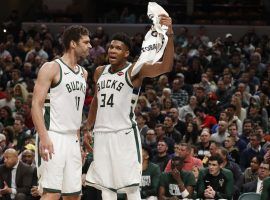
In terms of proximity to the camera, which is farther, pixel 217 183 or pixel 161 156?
pixel 161 156

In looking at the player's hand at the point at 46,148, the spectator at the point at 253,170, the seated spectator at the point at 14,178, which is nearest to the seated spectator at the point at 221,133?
the spectator at the point at 253,170

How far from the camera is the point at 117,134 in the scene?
277 inches

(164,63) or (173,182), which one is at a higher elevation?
(164,63)

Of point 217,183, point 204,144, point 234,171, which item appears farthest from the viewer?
point 204,144

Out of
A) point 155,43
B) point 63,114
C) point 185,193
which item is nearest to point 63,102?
point 63,114

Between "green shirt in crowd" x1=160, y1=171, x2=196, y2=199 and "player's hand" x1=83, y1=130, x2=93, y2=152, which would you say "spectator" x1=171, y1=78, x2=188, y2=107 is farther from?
"player's hand" x1=83, y1=130, x2=93, y2=152

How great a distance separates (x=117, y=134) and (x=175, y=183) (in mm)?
3533

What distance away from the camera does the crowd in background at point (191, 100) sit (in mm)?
11977

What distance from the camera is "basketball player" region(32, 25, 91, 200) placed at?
6676 millimetres

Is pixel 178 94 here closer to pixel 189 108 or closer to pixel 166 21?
pixel 189 108

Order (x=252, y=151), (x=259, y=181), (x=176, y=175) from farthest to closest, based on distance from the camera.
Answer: (x=252, y=151) → (x=259, y=181) → (x=176, y=175)

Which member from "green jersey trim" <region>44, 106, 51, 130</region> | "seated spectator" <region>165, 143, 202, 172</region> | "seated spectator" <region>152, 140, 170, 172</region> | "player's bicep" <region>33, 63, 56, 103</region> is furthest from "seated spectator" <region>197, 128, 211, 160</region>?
"player's bicep" <region>33, 63, 56, 103</region>

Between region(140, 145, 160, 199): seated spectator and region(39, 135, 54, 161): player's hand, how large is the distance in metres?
4.20

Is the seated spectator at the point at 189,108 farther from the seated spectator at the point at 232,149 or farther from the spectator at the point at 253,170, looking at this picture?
the spectator at the point at 253,170
